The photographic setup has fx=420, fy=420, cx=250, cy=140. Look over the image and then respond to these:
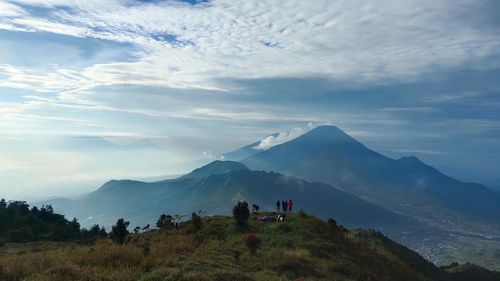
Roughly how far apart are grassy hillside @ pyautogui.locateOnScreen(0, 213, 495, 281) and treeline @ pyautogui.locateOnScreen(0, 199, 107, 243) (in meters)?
32.2

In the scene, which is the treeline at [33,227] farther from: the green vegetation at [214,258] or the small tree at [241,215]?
the green vegetation at [214,258]

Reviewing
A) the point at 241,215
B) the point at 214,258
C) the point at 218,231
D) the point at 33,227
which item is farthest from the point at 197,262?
the point at 33,227

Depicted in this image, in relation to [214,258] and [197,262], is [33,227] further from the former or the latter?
[197,262]

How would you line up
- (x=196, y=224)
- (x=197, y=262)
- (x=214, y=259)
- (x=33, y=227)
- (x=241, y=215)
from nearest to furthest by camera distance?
(x=197, y=262) < (x=214, y=259) < (x=241, y=215) < (x=196, y=224) < (x=33, y=227)

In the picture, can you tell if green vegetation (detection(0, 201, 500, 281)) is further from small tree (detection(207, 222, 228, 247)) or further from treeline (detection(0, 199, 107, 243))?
treeline (detection(0, 199, 107, 243))

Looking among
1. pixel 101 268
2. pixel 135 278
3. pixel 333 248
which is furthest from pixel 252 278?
pixel 333 248

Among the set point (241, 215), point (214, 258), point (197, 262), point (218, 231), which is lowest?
point (218, 231)

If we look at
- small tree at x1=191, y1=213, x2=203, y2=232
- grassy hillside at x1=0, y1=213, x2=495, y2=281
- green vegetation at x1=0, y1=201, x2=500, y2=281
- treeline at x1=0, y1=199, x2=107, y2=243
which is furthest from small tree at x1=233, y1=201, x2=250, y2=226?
treeline at x1=0, y1=199, x2=107, y2=243

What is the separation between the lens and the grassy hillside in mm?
16500

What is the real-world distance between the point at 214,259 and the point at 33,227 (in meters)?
62.2

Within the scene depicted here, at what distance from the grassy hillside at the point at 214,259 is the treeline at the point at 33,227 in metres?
32.2

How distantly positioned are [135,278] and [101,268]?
1.72 meters

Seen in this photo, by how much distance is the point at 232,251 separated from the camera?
26562mm

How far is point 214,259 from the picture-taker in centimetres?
2192
